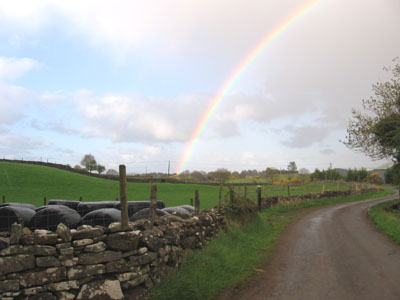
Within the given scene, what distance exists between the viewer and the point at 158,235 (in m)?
6.67

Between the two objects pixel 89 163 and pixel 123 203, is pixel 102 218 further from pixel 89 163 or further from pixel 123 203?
pixel 89 163

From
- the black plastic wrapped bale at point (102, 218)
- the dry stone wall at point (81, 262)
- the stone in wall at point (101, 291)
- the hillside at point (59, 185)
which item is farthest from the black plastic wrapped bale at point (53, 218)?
the hillside at point (59, 185)

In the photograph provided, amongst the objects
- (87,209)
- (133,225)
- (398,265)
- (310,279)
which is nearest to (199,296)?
(133,225)

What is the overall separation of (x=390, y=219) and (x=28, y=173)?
54.8m

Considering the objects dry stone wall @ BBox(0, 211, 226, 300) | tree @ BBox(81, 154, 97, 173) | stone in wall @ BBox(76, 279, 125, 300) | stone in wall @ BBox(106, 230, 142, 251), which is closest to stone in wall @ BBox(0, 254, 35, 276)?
dry stone wall @ BBox(0, 211, 226, 300)

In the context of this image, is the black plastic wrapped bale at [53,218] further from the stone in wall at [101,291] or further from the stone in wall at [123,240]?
the stone in wall at [101,291]

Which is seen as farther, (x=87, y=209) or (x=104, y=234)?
(x=87, y=209)

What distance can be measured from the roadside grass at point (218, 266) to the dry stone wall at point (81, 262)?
43 centimetres

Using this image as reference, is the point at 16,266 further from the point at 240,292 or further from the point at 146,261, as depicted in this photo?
the point at 240,292

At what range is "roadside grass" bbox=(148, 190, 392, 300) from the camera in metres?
6.20

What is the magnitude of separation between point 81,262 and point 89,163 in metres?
117

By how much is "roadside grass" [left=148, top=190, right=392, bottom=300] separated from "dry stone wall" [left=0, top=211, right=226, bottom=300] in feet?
1.40

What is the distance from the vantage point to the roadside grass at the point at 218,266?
6.20 m

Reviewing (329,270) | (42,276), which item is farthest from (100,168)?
(42,276)
